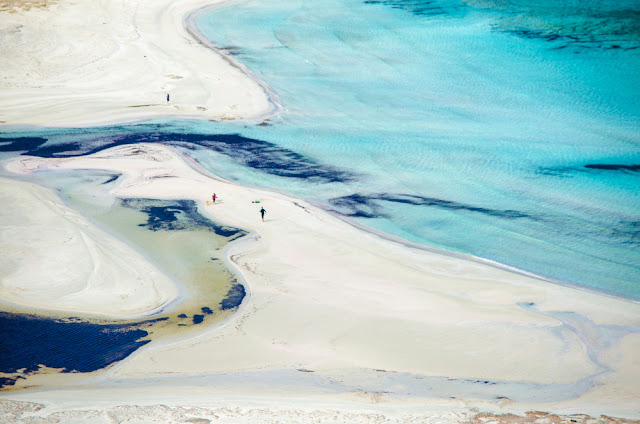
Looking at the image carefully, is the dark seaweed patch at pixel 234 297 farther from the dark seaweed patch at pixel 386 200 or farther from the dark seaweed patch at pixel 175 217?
the dark seaweed patch at pixel 386 200

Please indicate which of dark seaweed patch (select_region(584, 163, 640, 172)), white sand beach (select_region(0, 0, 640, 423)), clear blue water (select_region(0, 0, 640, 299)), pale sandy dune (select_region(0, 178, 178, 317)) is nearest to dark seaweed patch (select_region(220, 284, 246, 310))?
white sand beach (select_region(0, 0, 640, 423))

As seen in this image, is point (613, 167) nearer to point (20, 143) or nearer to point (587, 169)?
point (587, 169)

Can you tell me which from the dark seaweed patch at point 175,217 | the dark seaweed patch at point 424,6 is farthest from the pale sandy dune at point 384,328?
the dark seaweed patch at point 424,6

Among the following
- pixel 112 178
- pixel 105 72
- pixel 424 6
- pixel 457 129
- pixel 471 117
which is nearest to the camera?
pixel 112 178

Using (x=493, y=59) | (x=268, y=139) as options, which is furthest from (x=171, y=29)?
(x=493, y=59)

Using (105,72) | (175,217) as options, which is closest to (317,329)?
(175,217)

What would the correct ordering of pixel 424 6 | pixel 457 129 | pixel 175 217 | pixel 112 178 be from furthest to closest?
pixel 424 6, pixel 457 129, pixel 112 178, pixel 175 217

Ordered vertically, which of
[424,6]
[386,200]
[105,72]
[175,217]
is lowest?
[175,217]
